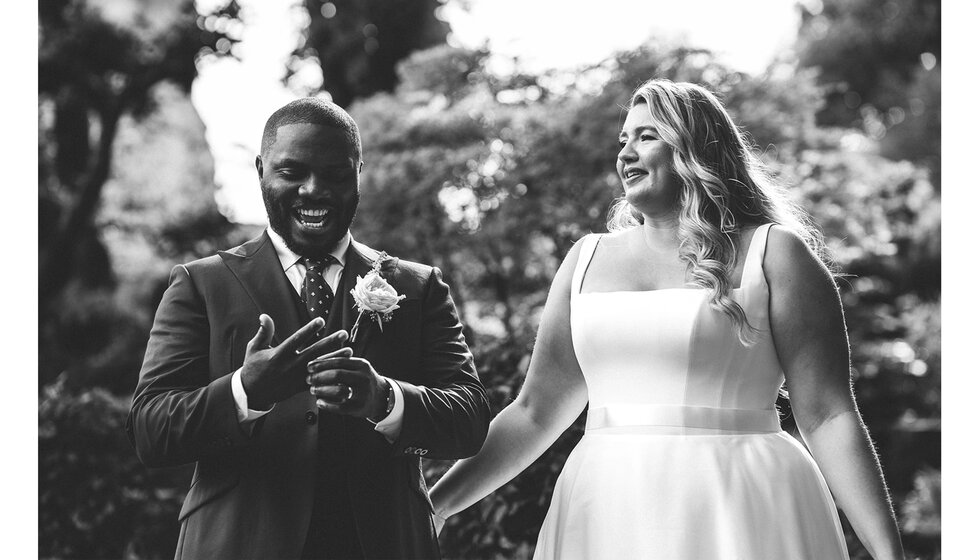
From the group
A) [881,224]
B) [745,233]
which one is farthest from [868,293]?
[745,233]

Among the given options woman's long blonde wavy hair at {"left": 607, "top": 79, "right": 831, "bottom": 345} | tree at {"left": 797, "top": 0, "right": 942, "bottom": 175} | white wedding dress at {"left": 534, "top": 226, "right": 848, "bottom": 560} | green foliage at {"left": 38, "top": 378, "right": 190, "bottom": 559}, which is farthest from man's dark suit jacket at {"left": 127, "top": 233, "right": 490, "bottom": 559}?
tree at {"left": 797, "top": 0, "right": 942, "bottom": 175}

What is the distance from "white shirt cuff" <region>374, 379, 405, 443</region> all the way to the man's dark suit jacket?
0.02 meters

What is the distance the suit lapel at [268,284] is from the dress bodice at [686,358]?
0.95m

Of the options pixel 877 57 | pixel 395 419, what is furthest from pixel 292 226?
pixel 877 57

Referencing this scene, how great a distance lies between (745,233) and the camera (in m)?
3.18

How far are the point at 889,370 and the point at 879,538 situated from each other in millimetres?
12363

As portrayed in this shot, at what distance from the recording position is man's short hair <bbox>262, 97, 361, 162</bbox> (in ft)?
8.75

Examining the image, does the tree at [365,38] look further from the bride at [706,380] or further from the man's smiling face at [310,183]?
the man's smiling face at [310,183]

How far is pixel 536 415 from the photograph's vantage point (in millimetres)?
3408

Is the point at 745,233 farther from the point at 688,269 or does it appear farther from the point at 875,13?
the point at 875,13

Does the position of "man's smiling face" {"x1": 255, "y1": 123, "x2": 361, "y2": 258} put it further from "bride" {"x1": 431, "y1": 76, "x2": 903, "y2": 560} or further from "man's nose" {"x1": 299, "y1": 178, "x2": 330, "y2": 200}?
"bride" {"x1": 431, "y1": 76, "x2": 903, "y2": 560}

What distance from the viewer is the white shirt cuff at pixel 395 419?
254 cm

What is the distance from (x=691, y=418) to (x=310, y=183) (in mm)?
1321

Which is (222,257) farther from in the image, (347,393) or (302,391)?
(347,393)
